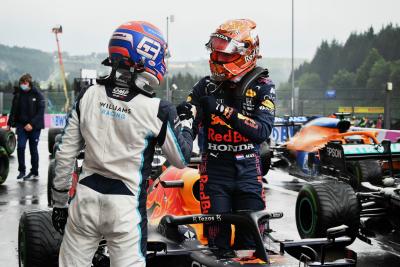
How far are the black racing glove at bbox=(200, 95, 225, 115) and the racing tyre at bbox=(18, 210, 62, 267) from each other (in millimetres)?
1534

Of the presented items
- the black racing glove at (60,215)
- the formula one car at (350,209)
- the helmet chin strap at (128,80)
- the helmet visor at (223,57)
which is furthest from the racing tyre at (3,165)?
the helmet chin strap at (128,80)

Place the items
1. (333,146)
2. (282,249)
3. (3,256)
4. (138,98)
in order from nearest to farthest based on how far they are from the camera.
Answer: (138,98) < (282,249) < (3,256) < (333,146)

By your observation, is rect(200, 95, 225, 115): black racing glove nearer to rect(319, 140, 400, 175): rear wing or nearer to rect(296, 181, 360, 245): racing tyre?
rect(296, 181, 360, 245): racing tyre

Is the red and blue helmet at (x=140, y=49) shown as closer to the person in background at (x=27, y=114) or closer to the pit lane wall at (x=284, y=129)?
the pit lane wall at (x=284, y=129)

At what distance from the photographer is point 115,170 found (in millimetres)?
3359

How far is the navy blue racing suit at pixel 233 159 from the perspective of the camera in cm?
425

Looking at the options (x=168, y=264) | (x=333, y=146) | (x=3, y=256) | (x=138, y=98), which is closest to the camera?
(x=138, y=98)

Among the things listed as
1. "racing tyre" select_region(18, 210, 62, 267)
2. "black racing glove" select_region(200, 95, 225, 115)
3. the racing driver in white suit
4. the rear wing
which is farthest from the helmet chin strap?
the rear wing

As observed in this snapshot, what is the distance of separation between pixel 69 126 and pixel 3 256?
3.01 m

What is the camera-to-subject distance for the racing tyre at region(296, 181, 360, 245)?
18.9ft

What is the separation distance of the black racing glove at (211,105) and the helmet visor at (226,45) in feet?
1.24

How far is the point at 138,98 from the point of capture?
11.2 feet

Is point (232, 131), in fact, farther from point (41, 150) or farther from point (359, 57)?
point (359, 57)

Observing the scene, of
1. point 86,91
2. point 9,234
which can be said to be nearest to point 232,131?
point 86,91
